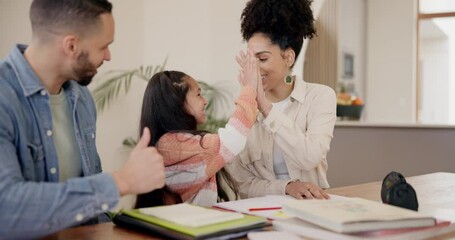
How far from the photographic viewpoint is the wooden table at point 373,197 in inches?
45.7

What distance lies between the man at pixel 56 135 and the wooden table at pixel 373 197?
0.19 ft

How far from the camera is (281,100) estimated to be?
6.97ft

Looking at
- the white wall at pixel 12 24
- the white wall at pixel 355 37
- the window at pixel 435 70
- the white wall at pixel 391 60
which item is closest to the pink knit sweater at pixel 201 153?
the white wall at pixel 12 24

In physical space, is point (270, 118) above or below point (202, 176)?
above

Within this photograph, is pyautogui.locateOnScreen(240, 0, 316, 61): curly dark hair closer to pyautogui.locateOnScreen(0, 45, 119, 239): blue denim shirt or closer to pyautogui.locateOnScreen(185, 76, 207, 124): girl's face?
pyautogui.locateOnScreen(185, 76, 207, 124): girl's face

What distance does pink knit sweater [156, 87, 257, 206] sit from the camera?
159 cm

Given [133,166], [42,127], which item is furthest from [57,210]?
[42,127]

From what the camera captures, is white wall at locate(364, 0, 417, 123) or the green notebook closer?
the green notebook

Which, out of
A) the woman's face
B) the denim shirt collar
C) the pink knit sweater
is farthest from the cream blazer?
the denim shirt collar

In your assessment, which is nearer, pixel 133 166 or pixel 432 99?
pixel 133 166

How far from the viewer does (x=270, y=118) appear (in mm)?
1794

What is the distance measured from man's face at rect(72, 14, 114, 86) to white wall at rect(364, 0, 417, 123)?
686cm

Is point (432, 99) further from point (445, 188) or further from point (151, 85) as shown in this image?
point (151, 85)

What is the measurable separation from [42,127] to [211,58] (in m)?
3.31
